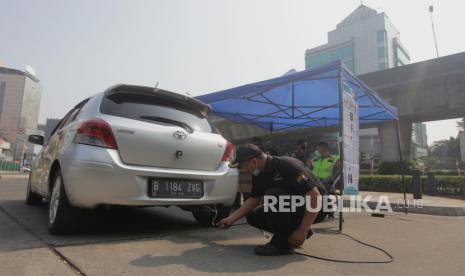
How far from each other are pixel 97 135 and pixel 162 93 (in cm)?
81

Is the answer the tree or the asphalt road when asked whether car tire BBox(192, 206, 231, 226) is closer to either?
the asphalt road

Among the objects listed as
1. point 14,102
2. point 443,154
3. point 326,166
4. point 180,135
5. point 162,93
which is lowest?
point 326,166

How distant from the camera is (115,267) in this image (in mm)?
2084

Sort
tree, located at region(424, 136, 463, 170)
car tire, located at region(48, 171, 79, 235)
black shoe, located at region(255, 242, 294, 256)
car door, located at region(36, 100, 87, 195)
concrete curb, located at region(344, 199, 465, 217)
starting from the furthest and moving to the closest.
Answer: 1. tree, located at region(424, 136, 463, 170)
2. concrete curb, located at region(344, 199, 465, 217)
3. car door, located at region(36, 100, 87, 195)
4. car tire, located at region(48, 171, 79, 235)
5. black shoe, located at region(255, 242, 294, 256)

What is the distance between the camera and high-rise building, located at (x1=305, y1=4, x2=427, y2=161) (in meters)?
87.8

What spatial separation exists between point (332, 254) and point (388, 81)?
62.0 feet

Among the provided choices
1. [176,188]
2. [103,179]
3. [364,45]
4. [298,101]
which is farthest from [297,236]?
[364,45]

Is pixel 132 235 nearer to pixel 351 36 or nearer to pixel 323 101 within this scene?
pixel 323 101

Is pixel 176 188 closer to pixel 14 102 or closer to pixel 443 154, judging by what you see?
pixel 443 154

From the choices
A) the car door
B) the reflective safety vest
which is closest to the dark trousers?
the car door

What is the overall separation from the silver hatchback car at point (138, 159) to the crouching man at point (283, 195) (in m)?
0.61

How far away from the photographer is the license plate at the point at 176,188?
9.37ft

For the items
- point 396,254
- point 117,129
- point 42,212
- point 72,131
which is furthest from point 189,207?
point 42,212

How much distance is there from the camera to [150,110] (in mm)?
3105
